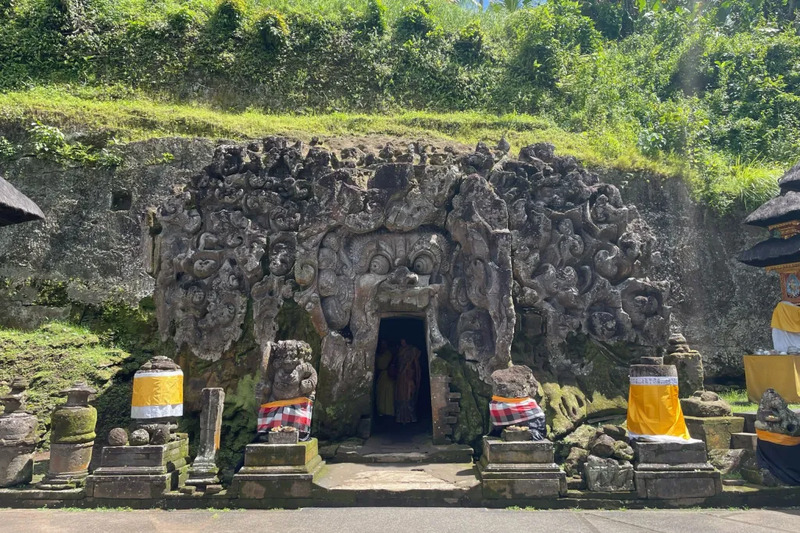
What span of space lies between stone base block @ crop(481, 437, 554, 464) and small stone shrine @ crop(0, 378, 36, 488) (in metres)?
6.13

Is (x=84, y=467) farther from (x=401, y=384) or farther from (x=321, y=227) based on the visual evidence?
(x=401, y=384)

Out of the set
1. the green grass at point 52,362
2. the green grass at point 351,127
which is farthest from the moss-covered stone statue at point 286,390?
the green grass at point 351,127

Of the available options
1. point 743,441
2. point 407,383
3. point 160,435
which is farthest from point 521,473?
point 160,435

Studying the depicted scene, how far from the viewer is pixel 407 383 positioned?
1135 centimetres

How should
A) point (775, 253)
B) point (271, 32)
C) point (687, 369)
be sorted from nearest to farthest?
point (687, 369) → point (775, 253) → point (271, 32)

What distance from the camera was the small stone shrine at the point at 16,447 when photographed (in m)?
7.27

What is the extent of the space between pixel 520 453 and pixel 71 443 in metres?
5.90

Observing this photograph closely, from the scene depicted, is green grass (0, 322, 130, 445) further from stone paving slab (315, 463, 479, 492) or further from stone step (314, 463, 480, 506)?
stone step (314, 463, 480, 506)

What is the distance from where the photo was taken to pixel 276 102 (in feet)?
60.3

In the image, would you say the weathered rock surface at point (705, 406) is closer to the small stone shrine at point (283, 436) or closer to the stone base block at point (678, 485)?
the stone base block at point (678, 485)

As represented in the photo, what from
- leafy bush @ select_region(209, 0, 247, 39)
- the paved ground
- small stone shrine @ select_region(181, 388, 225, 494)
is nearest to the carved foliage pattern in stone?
small stone shrine @ select_region(181, 388, 225, 494)

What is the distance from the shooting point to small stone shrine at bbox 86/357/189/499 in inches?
277

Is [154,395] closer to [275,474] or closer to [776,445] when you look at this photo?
[275,474]

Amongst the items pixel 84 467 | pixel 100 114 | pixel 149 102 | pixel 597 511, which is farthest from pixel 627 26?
pixel 84 467
